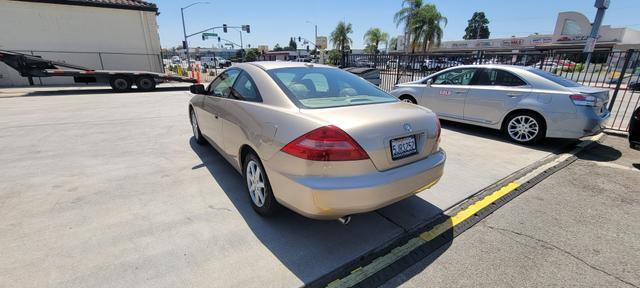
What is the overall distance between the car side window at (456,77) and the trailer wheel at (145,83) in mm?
13322

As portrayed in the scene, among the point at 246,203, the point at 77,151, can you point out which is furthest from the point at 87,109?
the point at 246,203

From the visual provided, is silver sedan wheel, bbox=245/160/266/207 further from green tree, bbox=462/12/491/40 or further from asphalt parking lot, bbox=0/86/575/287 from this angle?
green tree, bbox=462/12/491/40

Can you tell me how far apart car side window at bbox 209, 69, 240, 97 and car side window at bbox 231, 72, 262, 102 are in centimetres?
19

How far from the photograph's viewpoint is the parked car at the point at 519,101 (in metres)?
4.98

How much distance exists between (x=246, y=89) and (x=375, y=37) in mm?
59089

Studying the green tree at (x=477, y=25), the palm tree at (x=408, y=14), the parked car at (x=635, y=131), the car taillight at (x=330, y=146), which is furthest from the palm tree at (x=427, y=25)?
the green tree at (x=477, y=25)

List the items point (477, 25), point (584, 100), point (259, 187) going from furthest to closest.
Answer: point (477, 25) → point (584, 100) → point (259, 187)

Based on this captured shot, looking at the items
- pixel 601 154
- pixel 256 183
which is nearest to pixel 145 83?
pixel 256 183

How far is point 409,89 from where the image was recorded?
297 inches

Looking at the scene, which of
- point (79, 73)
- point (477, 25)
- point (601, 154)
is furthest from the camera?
point (477, 25)

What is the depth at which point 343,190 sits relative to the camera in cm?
222

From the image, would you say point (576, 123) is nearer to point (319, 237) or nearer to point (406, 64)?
point (319, 237)

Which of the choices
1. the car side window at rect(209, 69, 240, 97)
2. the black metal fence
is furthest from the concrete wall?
the car side window at rect(209, 69, 240, 97)

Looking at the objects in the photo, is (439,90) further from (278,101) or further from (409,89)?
(278,101)
